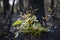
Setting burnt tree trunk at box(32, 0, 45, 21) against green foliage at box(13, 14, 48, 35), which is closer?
green foliage at box(13, 14, 48, 35)

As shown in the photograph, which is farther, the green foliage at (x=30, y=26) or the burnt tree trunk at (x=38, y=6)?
the burnt tree trunk at (x=38, y=6)

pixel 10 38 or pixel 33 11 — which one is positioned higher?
pixel 33 11

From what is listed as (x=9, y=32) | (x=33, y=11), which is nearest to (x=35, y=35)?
(x=33, y=11)

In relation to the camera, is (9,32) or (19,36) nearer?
(19,36)

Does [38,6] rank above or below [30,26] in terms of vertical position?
above

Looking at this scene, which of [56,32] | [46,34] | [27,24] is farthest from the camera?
[56,32]

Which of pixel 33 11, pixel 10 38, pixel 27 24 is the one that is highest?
pixel 33 11

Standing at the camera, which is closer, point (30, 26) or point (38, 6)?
point (30, 26)

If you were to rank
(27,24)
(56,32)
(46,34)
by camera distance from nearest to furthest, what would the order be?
(27,24) < (46,34) < (56,32)

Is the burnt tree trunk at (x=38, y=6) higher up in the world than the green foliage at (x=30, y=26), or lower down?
higher up

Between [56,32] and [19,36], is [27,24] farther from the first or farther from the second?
[56,32]

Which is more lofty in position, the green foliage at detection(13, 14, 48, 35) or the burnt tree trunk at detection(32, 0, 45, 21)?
the burnt tree trunk at detection(32, 0, 45, 21)
